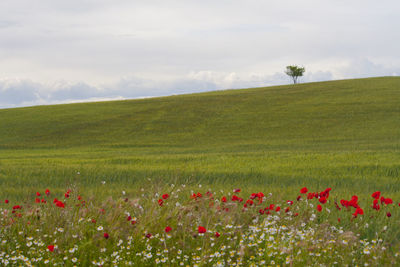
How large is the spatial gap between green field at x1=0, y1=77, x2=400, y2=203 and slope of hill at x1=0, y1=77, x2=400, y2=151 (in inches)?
3.7

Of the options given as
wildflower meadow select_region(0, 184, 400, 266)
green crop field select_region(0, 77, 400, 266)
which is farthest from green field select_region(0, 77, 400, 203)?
wildflower meadow select_region(0, 184, 400, 266)

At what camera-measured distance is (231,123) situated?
116ft

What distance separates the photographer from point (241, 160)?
16062mm

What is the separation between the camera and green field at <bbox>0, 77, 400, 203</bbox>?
12141 mm

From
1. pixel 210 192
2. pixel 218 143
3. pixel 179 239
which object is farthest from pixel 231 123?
pixel 179 239

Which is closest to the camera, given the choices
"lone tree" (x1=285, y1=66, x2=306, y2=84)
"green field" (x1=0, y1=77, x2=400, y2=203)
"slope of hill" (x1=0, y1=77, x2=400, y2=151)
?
"green field" (x1=0, y1=77, x2=400, y2=203)

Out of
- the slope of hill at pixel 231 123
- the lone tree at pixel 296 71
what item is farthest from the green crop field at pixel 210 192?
the lone tree at pixel 296 71

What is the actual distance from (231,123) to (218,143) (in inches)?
308

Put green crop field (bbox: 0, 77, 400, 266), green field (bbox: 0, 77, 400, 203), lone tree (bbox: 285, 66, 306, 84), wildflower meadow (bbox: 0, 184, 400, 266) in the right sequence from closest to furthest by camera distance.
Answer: wildflower meadow (bbox: 0, 184, 400, 266) → green crop field (bbox: 0, 77, 400, 266) → green field (bbox: 0, 77, 400, 203) → lone tree (bbox: 285, 66, 306, 84)

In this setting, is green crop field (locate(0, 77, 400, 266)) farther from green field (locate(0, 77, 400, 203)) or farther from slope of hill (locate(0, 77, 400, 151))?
slope of hill (locate(0, 77, 400, 151))

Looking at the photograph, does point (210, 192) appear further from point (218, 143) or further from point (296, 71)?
point (296, 71)

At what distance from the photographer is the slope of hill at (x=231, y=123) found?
27.8 metres

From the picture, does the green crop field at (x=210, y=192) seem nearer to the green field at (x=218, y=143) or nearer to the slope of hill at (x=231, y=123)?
the green field at (x=218, y=143)

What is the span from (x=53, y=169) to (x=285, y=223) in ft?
33.9
